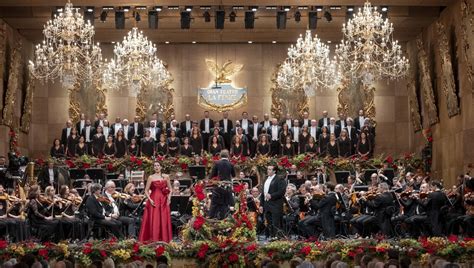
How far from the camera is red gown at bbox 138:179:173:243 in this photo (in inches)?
615

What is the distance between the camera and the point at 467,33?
2094cm

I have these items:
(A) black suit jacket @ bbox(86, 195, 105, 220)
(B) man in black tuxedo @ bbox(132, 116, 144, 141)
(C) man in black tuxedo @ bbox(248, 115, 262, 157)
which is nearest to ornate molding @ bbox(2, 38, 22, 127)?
(B) man in black tuxedo @ bbox(132, 116, 144, 141)

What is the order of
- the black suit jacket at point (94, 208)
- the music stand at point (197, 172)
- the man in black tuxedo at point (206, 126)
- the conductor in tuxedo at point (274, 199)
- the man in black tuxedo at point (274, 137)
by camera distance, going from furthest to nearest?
the man in black tuxedo at point (206, 126)
the man in black tuxedo at point (274, 137)
the music stand at point (197, 172)
the conductor in tuxedo at point (274, 199)
the black suit jacket at point (94, 208)

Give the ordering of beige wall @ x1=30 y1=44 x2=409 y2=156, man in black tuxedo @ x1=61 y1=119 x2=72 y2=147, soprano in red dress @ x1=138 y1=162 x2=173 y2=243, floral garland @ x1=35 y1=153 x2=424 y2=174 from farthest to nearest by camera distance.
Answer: beige wall @ x1=30 y1=44 x2=409 y2=156
man in black tuxedo @ x1=61 y1=119 x2=72 y2=147
floral garland @ x1=35 y1=153 x2=424 y2=174
soprano in red dress @ x1=138 y1=162 x2=173 y2=243

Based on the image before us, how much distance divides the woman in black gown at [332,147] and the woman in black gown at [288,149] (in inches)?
35.8

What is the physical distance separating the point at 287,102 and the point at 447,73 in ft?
21.2

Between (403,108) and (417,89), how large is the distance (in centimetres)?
175

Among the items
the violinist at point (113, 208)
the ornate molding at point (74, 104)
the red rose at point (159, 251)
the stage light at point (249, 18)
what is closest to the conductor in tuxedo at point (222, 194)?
the violinist at point (113, 208)

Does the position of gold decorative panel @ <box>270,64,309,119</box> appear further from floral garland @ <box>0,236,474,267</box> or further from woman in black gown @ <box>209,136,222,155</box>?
floral garland @ <box>0,236,474,267</box>

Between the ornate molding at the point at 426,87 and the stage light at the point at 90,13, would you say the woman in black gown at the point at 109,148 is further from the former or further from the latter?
the ornate molding at the point at 426,87

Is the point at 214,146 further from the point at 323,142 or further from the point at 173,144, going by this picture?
the point at 323,142

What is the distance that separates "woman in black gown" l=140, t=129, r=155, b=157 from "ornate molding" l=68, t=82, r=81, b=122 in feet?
17.3

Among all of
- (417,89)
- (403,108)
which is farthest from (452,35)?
(403,108)

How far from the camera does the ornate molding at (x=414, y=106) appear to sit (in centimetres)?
2606
